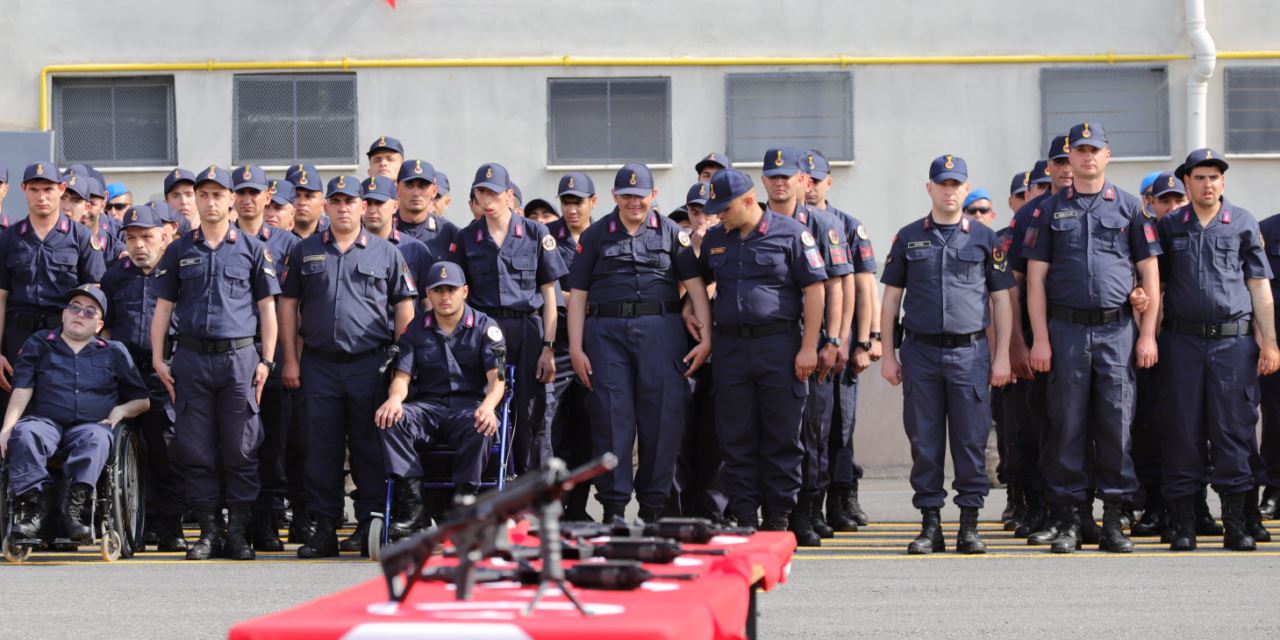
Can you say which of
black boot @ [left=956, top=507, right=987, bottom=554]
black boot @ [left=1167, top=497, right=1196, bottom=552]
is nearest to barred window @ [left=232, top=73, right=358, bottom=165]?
black boot @ [left=956, top=507, right=987, bottom=554]

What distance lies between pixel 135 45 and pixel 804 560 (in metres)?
10.2

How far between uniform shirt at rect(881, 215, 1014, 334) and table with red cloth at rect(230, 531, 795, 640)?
5549 millimetres

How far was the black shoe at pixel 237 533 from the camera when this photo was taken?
1055 cm

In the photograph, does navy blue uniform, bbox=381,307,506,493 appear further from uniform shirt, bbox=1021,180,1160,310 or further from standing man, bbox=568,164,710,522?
uniform shirt, bbox=1021,180,1160,310

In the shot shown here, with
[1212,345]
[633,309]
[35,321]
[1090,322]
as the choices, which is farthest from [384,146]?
[1212,345]

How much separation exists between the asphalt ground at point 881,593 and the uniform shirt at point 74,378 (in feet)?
2.75

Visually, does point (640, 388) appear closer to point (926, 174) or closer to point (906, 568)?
point (906, 568)

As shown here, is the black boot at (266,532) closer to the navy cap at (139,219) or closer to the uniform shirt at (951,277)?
the navy cap at (139,219)

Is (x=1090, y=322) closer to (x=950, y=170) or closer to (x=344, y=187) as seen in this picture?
(x=950, y=170)

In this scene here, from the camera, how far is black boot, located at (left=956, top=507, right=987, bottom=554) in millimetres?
10367

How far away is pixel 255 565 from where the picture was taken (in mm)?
10188

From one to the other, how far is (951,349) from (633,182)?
2001 mm

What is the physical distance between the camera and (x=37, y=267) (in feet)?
37.4

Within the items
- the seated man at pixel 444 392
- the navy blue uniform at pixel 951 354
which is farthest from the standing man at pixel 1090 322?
the seated man at pixel 444 392
